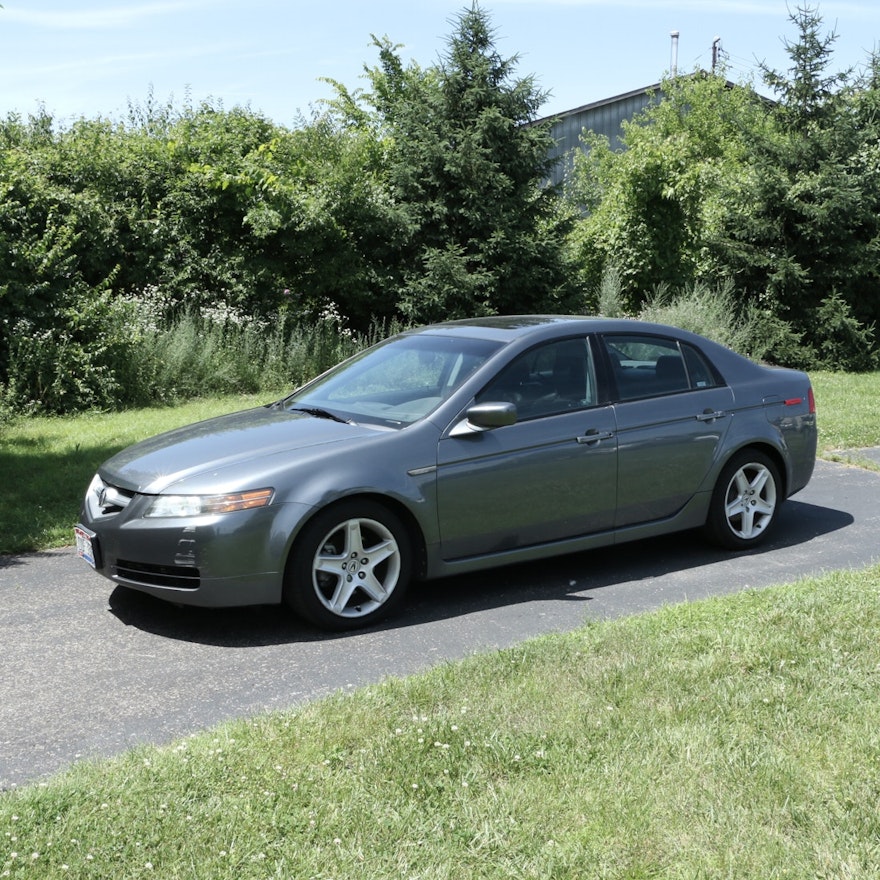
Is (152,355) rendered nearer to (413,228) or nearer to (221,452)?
(413,228)

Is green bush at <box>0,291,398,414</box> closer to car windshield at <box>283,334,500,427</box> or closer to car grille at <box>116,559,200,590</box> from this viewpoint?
car windshield at <box>283,334,500,427</box>

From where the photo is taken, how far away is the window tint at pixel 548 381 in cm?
642

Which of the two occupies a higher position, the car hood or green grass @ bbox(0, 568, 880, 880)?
the car hood

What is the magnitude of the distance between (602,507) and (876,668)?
214 centimetres

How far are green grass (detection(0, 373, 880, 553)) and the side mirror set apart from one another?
3112 millimetres

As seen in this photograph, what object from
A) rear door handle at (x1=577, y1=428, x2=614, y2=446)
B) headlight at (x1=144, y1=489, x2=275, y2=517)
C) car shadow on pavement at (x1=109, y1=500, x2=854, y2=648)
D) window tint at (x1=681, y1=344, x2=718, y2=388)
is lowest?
car shadow on pavement at (x1=109, y1=500, x2=854, y2=648)

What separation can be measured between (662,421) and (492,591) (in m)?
1.49

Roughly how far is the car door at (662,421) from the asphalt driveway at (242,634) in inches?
19.6

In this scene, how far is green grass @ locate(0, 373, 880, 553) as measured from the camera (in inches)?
314

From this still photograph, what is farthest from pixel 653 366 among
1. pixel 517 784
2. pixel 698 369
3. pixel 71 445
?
pixel 71 445

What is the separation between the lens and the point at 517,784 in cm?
373

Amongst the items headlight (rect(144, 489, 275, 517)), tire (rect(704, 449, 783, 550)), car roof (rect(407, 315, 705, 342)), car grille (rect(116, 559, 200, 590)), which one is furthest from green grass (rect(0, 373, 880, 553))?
tire (rect(704, 449, 783, 550))

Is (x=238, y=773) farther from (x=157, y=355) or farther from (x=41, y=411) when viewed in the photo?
(x=157, y=355)

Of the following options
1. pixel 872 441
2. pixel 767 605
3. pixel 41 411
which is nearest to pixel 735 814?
pixel 767 605
